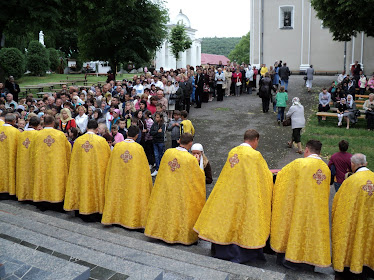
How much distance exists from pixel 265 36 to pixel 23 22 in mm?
21445

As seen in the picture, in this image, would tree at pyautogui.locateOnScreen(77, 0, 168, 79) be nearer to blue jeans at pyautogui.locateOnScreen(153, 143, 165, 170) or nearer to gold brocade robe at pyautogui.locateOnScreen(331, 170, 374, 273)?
blue jeans at pyautogui.locateOnScreen(153, 143, 165, 170)

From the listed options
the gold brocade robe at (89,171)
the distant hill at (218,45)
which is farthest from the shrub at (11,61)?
the distant hill at (218,45)

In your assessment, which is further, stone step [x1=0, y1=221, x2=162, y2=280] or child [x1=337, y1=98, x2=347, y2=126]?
child [x1=337, y1=98, x2=347, y2=126]

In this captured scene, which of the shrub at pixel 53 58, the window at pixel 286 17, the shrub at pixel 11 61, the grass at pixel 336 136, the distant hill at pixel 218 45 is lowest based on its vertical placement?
the grass at pixel 336 136

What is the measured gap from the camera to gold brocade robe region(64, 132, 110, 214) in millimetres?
7816

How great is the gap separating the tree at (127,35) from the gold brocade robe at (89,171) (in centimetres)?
1915

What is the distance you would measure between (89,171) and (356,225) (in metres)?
4.49

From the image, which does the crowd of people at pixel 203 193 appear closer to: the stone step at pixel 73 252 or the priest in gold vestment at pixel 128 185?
the priest in gold vestment at pixel 128 185

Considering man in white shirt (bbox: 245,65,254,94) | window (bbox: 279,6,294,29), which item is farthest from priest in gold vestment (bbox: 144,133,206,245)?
window (bbox: 279,6,294,29)

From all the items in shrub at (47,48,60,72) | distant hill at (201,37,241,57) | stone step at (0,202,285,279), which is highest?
distant hill at (201,37,241,57)

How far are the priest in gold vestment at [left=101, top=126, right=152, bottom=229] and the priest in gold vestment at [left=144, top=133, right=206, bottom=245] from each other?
59 cm

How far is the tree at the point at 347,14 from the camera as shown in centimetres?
2077

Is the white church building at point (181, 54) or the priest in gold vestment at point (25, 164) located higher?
the white church building at point (181, 54)

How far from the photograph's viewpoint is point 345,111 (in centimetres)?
1769
